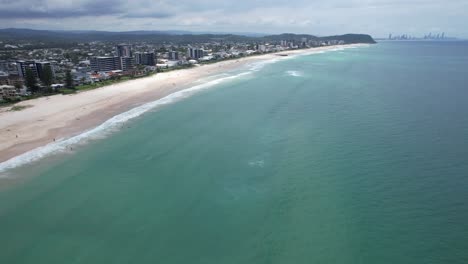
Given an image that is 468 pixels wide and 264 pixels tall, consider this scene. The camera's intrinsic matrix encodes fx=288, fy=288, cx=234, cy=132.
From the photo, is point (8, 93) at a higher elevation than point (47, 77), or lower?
lower

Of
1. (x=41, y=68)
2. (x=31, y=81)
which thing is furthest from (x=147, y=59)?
(x=31, y=81)

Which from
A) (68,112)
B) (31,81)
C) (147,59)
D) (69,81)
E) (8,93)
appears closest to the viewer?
(68,112)

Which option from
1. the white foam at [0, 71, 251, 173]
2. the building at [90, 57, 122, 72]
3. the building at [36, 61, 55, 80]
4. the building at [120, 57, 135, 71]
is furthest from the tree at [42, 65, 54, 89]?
the building at [120, 57, 135, 71]

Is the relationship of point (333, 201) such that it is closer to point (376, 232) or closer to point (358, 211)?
point (358, 211)

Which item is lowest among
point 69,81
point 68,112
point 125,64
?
point 68,112

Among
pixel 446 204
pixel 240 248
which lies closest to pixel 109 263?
pixel 240 248

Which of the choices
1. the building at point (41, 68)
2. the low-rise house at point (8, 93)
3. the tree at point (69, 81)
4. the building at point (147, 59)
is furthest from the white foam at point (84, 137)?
the building at point (147, 59)

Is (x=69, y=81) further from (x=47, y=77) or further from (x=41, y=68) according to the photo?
(x=41, y=68)

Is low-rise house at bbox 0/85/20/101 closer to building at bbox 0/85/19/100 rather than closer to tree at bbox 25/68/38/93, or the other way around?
building at bbox 0/85/19/100
